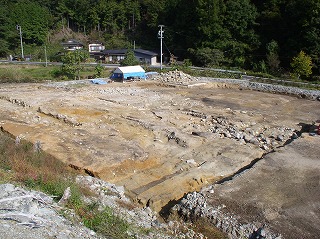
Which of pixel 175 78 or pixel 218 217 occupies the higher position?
pixel 175 78

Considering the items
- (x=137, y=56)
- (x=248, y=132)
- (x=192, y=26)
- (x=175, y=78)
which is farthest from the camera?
(x=192, y=26)

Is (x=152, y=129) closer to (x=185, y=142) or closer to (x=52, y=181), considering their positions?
(x=185, y=142)

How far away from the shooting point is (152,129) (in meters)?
19.0

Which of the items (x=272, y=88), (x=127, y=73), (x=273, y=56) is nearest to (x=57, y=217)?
(x=127, y=73)

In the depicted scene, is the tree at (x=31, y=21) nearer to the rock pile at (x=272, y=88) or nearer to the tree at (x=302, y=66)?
the rock pile at (x=272, y=88)

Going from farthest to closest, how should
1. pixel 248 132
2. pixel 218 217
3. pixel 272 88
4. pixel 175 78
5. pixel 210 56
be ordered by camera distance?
pixel 210 56 < pixel 175 78 < pixel 272 88 < pixel 248 132 < pixel 218 217

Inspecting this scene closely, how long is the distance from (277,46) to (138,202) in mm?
40157

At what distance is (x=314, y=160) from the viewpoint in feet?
50.6

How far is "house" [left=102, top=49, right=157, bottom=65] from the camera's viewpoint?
5256 cm

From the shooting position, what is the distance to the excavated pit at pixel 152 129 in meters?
13.9

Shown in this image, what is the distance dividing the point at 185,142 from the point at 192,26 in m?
41.1

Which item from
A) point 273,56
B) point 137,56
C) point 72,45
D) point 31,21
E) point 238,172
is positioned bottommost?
point 238,172

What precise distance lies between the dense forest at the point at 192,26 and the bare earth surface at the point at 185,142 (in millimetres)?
18644

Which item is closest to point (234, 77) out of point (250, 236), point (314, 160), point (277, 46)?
point (277, 46)
